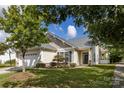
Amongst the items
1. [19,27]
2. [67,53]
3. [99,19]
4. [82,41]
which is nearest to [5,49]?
[19,27]

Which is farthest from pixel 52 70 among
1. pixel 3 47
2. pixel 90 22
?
pixel 90 22

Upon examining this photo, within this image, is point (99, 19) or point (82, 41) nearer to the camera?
point (99, 19)

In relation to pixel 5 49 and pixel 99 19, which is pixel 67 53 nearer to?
pixel 5 49

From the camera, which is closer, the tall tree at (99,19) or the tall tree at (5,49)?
the tall tree at (99,19)

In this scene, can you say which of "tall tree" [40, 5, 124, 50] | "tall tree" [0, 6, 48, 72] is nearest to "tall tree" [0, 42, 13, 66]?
"tall tree" [0, 6, 48, 72]

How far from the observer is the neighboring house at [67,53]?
447 inches

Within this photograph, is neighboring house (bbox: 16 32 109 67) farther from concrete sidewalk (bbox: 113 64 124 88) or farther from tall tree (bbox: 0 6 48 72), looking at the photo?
tall tree (bbox: 0 6 48 72)

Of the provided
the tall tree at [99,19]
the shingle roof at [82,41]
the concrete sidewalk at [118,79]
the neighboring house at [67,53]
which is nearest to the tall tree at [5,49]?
the neighboring house at [67,53]

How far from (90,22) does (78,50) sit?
8.97m

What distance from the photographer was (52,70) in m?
10.0

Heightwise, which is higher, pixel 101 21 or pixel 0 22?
pixel 0 22

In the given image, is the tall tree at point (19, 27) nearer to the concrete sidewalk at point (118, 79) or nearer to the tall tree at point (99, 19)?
the tall tree at point (99, 19)

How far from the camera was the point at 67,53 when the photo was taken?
13.5m
